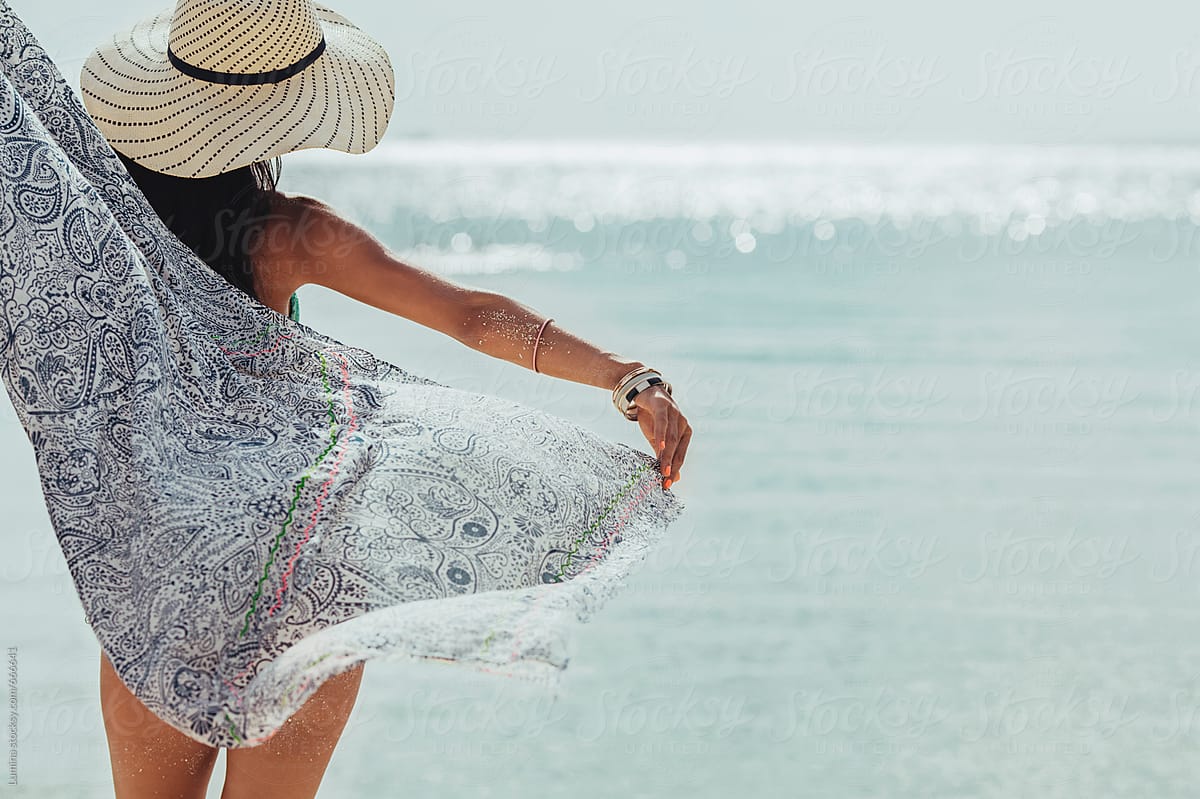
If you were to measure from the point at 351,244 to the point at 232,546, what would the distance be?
538mm

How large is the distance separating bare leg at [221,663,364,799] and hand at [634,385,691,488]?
20.5 inches

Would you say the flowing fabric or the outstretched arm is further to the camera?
the outstretched arm

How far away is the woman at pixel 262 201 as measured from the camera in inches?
65.8

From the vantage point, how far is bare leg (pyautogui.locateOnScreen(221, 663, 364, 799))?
5.13 feet

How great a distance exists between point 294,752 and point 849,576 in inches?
112

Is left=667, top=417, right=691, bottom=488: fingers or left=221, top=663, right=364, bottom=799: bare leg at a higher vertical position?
left=667, top=417, right=691, bottom=488: fingers

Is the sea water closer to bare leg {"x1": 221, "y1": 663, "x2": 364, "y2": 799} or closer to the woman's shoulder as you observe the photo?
the woman's shoulder

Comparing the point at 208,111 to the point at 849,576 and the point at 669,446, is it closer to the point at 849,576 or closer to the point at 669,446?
the point at 669,446

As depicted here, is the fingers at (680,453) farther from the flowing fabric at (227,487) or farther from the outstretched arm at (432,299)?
the flowing fabric at (227,487)

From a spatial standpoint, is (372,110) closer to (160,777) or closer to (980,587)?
(160,777)

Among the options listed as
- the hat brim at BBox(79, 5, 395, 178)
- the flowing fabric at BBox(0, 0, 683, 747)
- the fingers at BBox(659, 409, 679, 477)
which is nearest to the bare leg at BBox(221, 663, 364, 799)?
the flowing fabric at BBox(0, 0, 683, 747)

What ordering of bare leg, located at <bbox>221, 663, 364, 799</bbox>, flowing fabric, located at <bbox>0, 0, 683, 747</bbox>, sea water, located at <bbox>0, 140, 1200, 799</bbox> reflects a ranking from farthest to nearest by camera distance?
1. sea water, located at <bbox>0, 140, 1200, 799</bbox>
2. bare leg, located at <bbox>221, 663, 364, 799</bbox>
3. flowing fabric, located at <bbox>0, 0, 683, 747</bbox>

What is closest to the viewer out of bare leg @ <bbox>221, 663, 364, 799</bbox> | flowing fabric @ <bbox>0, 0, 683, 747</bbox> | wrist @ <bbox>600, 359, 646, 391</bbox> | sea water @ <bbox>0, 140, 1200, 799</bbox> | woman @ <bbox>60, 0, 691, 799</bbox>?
flowing fabric @ <bbox>0, 0, 683, 747</bbox>

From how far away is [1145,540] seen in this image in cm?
451
